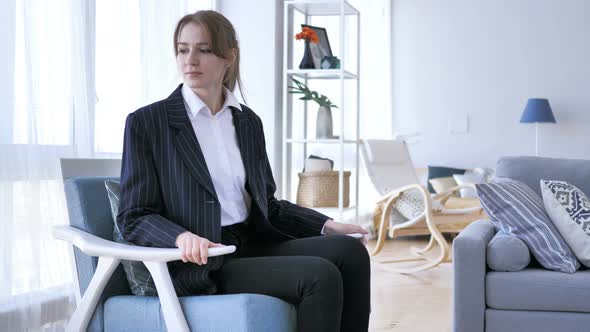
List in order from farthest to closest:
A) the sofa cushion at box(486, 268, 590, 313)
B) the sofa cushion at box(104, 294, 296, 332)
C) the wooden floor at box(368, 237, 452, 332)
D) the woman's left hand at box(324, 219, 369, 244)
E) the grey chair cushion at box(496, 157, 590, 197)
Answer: the wooden floor at box(368, 237, 452, 332) → the grey chair cushion at box(496, 157, 590, 197) → the sofa cushion at box(486, 268, 590, 313) → the woman's left hand at box(324, 219, 369, 244) → the sofa cushion at box(104, 294, 296, 332)

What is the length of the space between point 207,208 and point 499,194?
1.37m

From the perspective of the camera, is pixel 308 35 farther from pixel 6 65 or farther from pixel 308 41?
pixel 6 65

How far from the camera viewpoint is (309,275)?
1.90m

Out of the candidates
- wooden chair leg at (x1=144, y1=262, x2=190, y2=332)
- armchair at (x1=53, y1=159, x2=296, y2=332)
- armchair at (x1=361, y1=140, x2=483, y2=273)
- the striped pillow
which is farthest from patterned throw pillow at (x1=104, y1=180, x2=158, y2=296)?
armchair at (x1=361, y1=140, x2=483, y2=273)

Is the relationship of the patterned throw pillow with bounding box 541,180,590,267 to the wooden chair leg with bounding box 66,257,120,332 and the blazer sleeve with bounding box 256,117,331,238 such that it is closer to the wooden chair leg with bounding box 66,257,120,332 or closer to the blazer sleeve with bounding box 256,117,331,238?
the blazer sleeve with bounding box 256,117,331,238

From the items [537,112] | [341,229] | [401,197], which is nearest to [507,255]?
[341,229]

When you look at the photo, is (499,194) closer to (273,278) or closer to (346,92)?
→ (273,278)

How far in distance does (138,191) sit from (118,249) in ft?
0.51

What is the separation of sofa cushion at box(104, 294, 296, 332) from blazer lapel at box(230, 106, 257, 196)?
1.16ft

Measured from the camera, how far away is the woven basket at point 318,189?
5.04 m

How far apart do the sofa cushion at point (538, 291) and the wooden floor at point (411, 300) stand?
0.74 meters

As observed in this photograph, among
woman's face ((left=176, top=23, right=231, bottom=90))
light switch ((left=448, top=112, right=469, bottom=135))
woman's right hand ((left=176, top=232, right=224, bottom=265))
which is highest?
woman's face ((left=176, top=23, right=231, bottom=90))

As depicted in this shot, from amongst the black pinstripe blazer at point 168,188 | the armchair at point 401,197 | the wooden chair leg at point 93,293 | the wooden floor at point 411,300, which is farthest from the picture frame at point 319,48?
the wooden chair leg at point 93,293

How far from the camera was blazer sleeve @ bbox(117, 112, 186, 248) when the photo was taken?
193 centimetres
